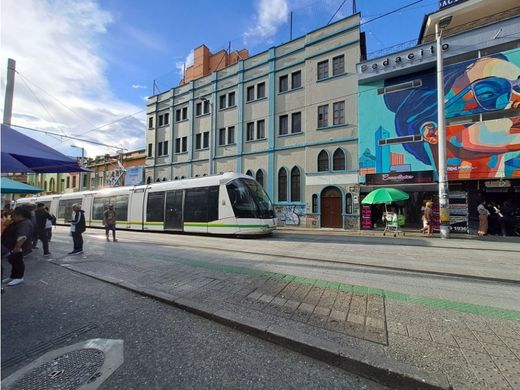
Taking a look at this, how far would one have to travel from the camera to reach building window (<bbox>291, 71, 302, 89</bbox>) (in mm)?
22953

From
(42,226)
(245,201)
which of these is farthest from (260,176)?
(42,226)

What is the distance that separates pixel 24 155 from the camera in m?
4.70

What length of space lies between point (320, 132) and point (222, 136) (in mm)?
10383

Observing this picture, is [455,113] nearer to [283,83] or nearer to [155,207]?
[283,83]

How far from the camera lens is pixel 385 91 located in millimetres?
19062

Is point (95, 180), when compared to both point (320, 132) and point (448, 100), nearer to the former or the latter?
point (320, 132)

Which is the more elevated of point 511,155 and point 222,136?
point 222,136

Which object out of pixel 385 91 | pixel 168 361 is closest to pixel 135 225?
pixel 168 361

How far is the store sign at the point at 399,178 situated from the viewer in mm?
17183

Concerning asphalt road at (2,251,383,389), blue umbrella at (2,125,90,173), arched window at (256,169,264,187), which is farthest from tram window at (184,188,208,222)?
arched window at (256,169,264,187)

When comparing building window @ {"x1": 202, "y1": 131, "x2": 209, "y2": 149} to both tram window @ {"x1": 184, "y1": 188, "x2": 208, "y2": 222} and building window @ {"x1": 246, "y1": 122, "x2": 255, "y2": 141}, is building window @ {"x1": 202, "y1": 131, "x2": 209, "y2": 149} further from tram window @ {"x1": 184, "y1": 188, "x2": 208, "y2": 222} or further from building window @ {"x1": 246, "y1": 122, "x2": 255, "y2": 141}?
tram window @ {"x1": 184, "y1": 188, "x2": 208, "y2": 222}

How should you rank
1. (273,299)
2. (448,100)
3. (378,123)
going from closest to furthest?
(273,299) → (448,100) → (378,123)

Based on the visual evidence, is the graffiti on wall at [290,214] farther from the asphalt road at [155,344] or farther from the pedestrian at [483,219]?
the asphalt road at [155,344]

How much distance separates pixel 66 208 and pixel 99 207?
17.6ft
